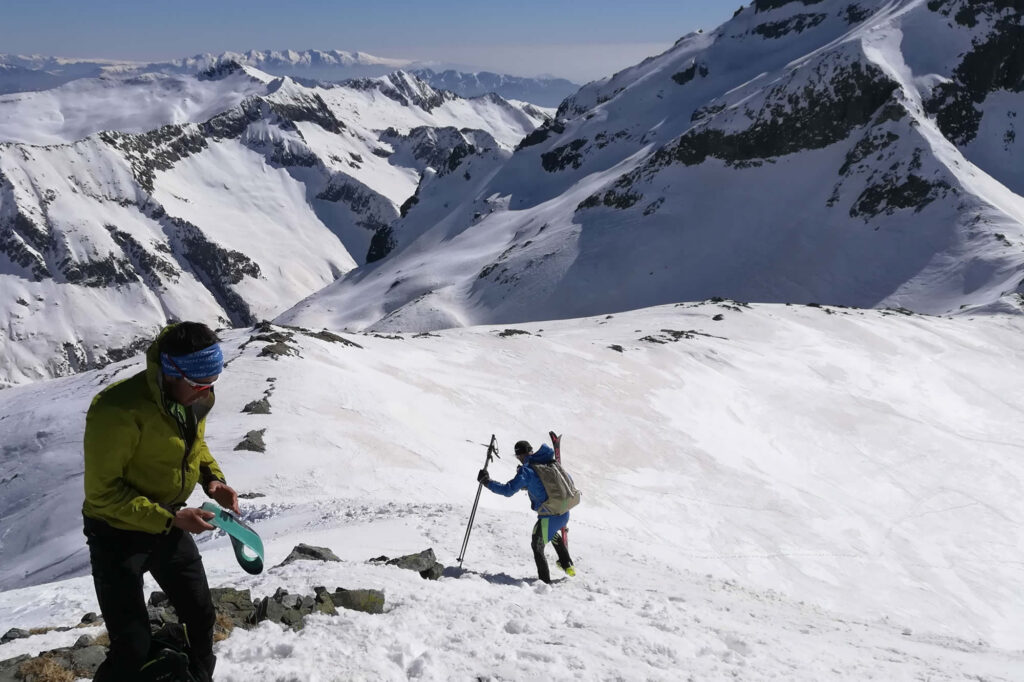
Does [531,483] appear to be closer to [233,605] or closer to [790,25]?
[233,605]

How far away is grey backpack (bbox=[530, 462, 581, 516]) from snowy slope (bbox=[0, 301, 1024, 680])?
113 cm

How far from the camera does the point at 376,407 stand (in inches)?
950

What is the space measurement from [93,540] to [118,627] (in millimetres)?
650

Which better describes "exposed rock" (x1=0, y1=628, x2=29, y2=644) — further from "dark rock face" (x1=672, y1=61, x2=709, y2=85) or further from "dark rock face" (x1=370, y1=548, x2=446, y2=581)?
"dark rock face" (x1=672, y1=61, x2=709, y2=85)

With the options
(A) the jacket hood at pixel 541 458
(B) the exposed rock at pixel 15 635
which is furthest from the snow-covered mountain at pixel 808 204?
(B) the exposed rock at pixel 15 635

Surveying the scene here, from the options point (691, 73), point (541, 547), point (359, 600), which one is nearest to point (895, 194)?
point (691, 73)

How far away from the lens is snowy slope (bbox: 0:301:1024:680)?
8.58 meters

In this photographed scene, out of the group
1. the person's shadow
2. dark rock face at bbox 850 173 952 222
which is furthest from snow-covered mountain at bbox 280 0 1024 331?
the person's shadow

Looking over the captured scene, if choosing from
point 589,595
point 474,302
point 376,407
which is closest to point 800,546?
point 589,595

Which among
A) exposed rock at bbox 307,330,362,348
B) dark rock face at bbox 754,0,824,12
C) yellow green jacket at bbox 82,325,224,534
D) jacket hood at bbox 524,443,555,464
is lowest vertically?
jacket hood at bbox 524,443,555,464

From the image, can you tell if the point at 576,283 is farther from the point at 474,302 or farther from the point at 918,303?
the point at 918,303

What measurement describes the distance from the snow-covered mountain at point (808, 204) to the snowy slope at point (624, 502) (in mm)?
49139

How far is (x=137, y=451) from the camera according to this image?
501 cm

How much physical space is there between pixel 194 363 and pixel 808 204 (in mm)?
120173
